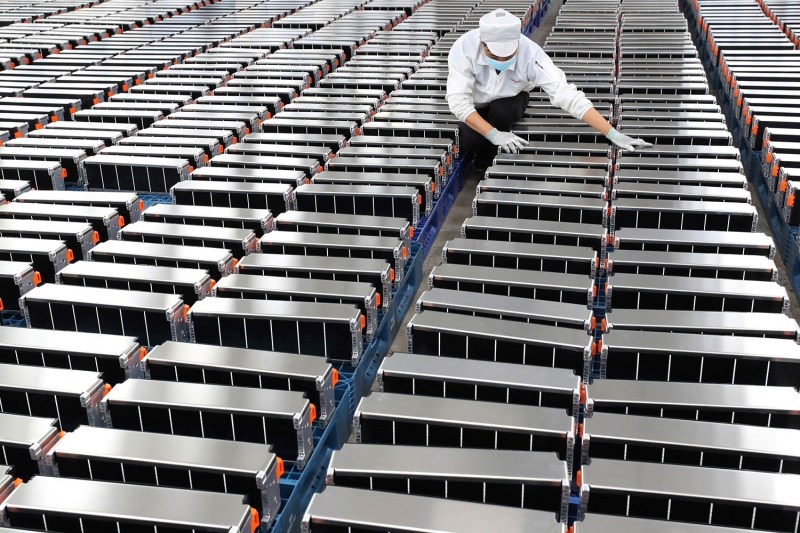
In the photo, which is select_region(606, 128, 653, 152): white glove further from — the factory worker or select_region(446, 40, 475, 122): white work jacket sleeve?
select_region(446, 40, 475, 122): white work jacket sleeve

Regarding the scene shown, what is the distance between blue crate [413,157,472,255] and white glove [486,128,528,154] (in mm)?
507

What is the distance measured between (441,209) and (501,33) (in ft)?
4.82

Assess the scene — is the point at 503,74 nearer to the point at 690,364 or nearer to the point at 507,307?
the point at 507,307

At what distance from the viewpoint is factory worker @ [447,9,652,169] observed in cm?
638

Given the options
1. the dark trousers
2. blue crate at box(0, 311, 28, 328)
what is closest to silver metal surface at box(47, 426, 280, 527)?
blue crate at box(0, 311, 28, 328)

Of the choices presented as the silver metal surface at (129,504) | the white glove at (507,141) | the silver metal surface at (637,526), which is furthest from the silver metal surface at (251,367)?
the white glove at (507,141)

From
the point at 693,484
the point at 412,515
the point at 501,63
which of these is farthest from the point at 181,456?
the point at 501,63

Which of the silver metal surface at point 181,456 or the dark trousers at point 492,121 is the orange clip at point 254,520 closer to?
the silver metal surface at point 181,456

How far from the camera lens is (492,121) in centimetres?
740

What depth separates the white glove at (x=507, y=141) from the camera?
6434mm

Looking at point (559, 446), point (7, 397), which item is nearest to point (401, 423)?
point (559, 446)

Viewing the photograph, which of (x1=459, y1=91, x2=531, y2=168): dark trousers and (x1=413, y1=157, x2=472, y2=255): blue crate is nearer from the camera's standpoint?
(x1=413, y1=157, x2=472, y2=255): blue crate

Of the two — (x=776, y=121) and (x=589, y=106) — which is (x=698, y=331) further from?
(x=776, y=121)

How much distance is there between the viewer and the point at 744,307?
410 centimetres
